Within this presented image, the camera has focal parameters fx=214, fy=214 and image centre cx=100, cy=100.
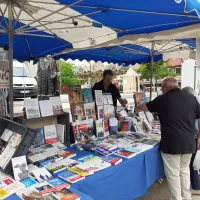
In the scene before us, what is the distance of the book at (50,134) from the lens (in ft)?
7.80

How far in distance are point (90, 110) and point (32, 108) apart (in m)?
0.80

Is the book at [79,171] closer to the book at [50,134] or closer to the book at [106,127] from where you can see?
the book at [50,134]

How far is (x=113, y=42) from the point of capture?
9.75ft

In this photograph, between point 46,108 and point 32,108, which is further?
point 46,108

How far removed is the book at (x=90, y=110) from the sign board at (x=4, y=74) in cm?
98

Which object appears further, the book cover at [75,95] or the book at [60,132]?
the book cover at [75,95]

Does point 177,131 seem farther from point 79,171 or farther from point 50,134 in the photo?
point 50,134

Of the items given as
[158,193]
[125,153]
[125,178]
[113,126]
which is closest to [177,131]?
[125,153]

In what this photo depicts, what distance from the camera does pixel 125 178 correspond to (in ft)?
6.25

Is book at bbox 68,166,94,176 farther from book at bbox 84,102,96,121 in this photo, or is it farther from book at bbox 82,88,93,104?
book at bbox 82,88,93,104

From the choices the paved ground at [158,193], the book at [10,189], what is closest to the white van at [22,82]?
the paved ground at [158,193]

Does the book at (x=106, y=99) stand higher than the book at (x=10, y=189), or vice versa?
the book at (x=106, y=99)

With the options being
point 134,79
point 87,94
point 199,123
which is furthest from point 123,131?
point 134,79

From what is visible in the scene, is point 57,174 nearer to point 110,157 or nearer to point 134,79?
point 110,157
